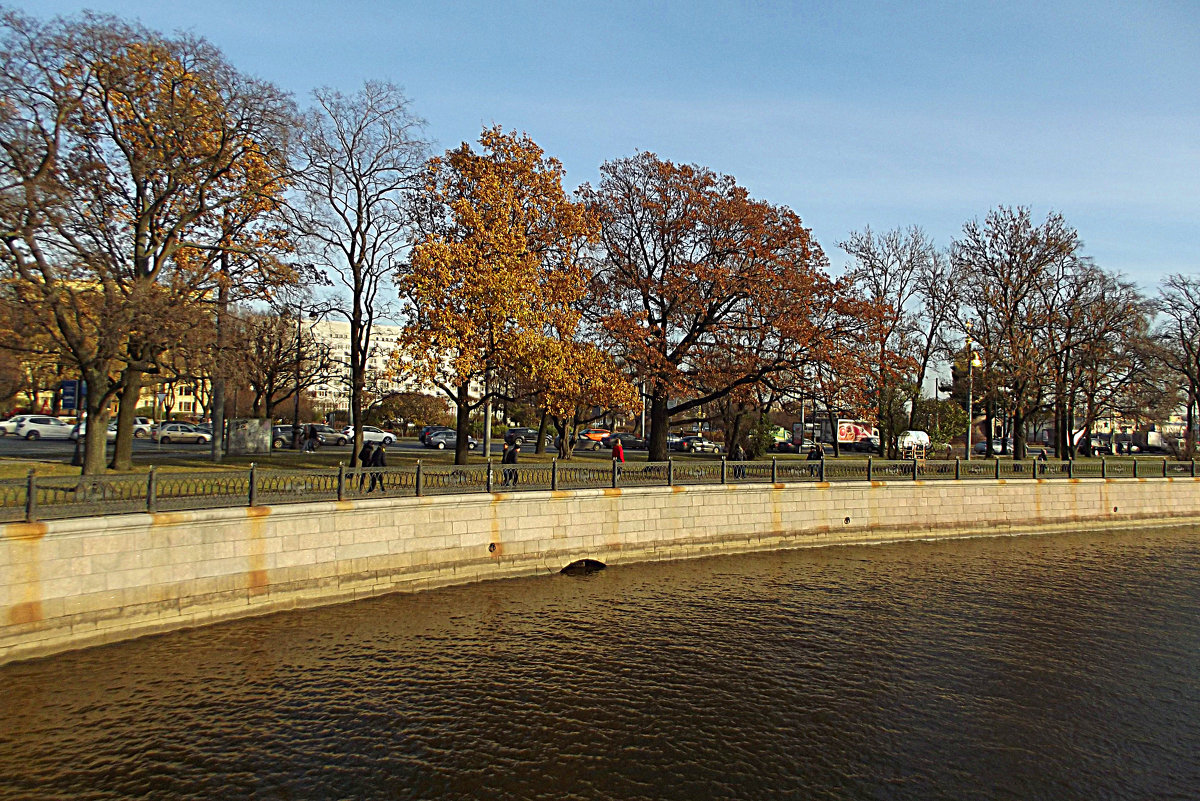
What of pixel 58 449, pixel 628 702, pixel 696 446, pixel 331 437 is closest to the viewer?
pixel 628 702

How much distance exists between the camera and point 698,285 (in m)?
31.2

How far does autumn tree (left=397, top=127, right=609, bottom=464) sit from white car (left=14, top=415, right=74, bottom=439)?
34.3 meters

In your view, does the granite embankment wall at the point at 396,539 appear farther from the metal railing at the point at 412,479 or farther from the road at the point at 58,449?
the road at the point at 58,449

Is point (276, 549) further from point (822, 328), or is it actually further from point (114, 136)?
point (822, 328)

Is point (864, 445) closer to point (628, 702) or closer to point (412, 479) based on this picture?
point (412, 479)

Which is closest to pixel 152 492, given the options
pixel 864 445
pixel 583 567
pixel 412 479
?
pixel 412 479

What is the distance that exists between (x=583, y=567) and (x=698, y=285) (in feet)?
45.2


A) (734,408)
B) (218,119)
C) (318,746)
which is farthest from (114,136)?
(734,408)

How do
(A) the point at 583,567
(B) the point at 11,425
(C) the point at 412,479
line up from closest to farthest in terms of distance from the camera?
(C) the point at 412,479
(A) the point at 583,567
(B) the point at 11,425

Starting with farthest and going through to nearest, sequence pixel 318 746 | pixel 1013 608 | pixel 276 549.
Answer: pixel 1013 608 < pixel 276 549 < pixel 318 746

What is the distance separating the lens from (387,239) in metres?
29.6

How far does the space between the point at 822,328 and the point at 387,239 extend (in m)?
16.4

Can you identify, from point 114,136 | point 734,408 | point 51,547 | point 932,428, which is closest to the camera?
point 51,547

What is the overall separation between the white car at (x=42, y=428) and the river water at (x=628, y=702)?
43.0 metres
